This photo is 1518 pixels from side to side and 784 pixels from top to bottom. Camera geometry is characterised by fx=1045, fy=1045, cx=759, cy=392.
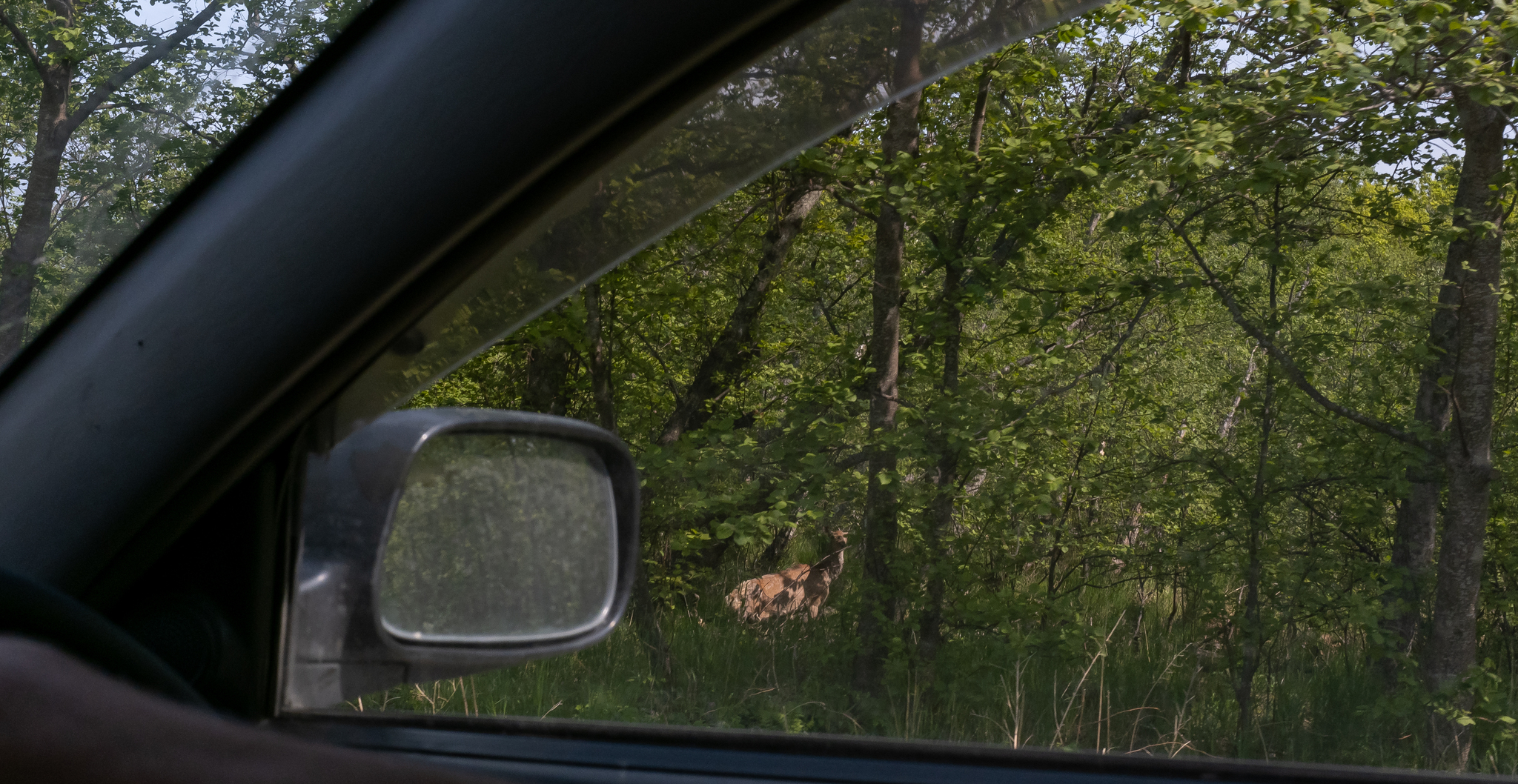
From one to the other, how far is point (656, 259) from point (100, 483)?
3133mm

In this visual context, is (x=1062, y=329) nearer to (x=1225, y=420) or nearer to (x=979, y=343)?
(x=979, y=343)

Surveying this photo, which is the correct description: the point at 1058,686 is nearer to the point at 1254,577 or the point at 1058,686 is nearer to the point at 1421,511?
the point at 1254,577

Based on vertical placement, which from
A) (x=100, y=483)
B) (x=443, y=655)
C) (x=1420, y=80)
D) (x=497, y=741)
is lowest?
(x=497, y=741)

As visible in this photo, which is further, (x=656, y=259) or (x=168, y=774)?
(x=656, y=259)

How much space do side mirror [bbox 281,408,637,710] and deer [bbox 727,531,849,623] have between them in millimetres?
4100

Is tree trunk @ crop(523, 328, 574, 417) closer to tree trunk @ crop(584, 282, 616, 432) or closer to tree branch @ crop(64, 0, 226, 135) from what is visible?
tree trunk @ crop(584, 282, 616, 432)

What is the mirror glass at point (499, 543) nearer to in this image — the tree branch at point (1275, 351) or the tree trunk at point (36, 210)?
the tree trunk at point (36, 210)

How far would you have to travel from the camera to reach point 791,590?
5457mm

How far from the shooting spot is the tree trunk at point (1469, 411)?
4.36 metres

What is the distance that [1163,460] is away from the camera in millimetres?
5281

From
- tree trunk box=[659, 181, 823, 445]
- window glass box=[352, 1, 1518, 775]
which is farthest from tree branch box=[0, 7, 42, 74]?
tree trunk box=[659, 181, 823, 445]

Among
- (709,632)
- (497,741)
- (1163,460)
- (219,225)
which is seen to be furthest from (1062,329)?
(219,225)

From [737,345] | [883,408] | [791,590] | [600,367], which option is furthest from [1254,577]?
[600,367]

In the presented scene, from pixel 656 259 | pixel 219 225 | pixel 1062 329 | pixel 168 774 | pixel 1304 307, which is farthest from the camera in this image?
pixel 1062 329
